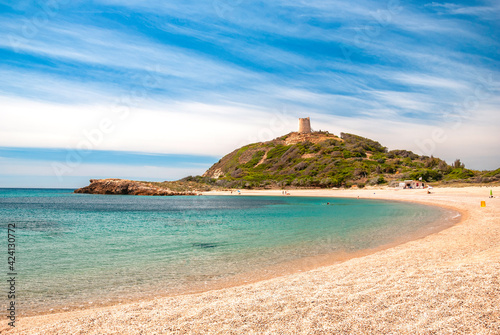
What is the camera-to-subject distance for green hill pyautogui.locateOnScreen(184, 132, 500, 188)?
81625 millimetres

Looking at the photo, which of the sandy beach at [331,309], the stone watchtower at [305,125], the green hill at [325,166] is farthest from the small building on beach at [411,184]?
the stone watchtower at [305,125]

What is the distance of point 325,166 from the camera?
335 ft

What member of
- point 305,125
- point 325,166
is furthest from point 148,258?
point 305,125

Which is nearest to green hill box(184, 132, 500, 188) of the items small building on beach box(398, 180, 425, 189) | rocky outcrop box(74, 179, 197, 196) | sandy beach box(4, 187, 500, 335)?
small building on beach box(398, 180, 425, 189)

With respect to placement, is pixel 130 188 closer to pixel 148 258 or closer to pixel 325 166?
pixel 325 166

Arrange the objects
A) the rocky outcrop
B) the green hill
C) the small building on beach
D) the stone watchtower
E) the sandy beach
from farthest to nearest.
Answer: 1. the stone watchtower
2. the rocky outcrop
3. the green hill
4. the small building on beach
5. the sandy beach

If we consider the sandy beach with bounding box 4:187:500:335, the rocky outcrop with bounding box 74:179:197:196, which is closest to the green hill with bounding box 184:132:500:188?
the rocky outcrop with bounding box 74:179:197:196

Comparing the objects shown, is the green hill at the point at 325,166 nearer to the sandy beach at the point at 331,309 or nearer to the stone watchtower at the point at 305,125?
the stone watchtower at the point at 305,125

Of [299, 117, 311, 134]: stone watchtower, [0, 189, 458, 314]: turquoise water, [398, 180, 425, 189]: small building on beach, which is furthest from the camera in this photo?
[299, 117, 311, 134]: stone watchtower

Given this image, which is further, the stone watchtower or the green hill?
the stone watchtower

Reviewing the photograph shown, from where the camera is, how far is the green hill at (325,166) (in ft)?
268

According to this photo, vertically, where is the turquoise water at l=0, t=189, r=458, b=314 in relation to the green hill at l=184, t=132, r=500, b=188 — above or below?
below

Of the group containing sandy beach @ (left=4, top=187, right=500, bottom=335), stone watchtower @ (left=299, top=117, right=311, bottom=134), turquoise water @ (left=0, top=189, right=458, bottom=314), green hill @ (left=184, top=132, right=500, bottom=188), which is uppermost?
stone watchtower @ (left=299, top=117, right=311, bottom=134)

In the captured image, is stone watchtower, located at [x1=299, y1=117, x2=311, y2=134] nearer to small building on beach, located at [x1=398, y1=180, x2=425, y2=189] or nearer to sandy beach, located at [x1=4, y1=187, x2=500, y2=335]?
small building on beach, located at [x1=398, y1=180, x2=425, y2=189]
